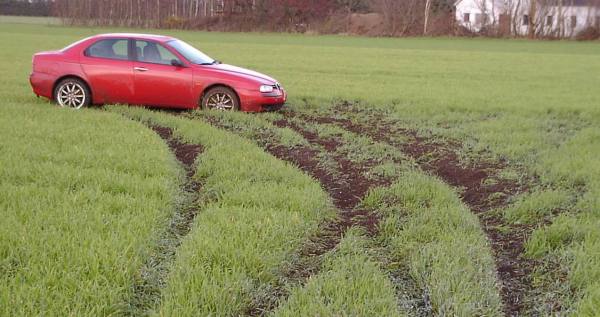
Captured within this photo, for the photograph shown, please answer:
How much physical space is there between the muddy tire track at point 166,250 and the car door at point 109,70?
12.5 ft

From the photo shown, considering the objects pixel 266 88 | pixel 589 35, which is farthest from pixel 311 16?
pixel 266 88

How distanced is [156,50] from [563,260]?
27.3ft

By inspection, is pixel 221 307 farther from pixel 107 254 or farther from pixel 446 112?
pixel 446 112

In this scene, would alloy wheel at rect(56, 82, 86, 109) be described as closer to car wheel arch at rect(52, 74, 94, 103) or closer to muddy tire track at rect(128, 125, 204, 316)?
car wheel arch at rect(52, 74, 94, 103)

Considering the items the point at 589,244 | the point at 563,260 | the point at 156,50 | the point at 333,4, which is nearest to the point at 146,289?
the point at 563,260

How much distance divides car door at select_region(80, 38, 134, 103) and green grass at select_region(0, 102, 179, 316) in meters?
2.31

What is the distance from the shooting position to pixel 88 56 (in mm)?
10758

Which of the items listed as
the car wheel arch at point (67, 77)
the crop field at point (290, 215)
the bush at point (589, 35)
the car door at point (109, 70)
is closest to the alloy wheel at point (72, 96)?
the car wheel arch at point (67, 77)

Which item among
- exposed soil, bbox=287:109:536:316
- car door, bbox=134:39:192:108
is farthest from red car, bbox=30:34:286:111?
exposed soil, bbox=287:109:536:316

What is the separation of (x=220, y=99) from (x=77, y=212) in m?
6.07

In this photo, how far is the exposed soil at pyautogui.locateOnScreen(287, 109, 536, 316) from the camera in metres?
4.27

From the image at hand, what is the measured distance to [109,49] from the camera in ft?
35.6

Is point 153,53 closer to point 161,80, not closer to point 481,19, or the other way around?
point 161,80

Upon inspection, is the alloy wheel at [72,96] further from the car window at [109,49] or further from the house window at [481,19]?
the house window at [481,19]
